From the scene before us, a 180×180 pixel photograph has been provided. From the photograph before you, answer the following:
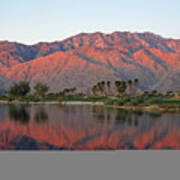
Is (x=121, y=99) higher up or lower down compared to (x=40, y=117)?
higher up

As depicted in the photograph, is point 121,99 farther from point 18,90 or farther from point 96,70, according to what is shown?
point 96,70

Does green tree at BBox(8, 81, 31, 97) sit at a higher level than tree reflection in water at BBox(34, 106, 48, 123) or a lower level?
higher

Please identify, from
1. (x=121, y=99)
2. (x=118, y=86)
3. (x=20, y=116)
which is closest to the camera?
(x=20, y=116)

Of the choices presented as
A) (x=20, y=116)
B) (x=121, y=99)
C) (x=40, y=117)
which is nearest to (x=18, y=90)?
(x=121, y=99)

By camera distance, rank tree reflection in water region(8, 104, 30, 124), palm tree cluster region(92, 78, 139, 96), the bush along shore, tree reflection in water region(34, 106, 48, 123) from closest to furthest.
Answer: tree reflection in water region(8, 104, 30, 124), tree reflection in water region(34, 106, 48, 123), the bush along shore, palm tree cluster region(92, 78, 139, 96)

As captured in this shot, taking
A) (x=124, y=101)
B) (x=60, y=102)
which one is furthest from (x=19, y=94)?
(x=124, y=101)

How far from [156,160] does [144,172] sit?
1.61 meters

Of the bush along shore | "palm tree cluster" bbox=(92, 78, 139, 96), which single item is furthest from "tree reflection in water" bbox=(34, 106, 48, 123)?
"palm tree cluster" bbox=(92, 78, 139, 96)

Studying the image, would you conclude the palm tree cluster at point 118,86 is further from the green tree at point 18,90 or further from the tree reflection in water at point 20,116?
the tree reflection in water at point 20,116

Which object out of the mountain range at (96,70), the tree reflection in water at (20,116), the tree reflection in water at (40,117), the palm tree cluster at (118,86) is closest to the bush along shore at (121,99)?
the palm tree cluster at (118,86)

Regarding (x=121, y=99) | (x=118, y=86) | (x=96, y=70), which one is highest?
(x=96, y=70)

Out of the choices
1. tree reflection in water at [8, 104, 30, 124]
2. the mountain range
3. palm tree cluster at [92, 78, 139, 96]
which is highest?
the mountain range

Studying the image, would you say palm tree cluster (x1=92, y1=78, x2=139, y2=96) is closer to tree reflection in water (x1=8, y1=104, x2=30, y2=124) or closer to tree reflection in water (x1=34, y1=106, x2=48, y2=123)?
tree reflection in water (x1=8, y1=104, x2=30, y2=124)

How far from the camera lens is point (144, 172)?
9.68 meters
